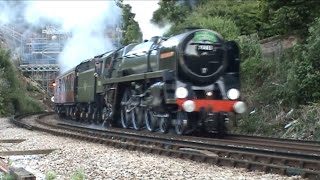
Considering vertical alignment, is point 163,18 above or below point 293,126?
above

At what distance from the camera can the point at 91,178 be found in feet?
25.8

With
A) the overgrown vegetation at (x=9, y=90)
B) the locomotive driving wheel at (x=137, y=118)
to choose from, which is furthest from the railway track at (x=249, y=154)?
the overgrown vegetation at (x=9, y=90)

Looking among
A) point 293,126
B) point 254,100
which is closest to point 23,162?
point 293,126

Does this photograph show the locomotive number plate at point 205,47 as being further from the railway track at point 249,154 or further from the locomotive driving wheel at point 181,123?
the railway track at point 249,154

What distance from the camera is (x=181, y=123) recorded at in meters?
14.0

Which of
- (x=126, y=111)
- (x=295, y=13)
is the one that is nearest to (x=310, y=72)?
(x=295, y=13)

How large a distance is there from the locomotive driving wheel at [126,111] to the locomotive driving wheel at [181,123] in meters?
3.16

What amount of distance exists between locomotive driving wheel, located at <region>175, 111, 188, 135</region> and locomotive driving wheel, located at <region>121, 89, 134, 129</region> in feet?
10.4

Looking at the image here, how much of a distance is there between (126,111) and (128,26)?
15460 millimetres

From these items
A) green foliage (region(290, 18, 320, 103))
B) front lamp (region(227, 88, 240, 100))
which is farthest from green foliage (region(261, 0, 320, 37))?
front lamp (region(227, 88, 240, 100))

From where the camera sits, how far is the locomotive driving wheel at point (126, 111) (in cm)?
1744

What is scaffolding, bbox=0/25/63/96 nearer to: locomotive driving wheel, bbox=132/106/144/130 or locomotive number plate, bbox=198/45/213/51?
locomotive driving wheel, bbox=132/106/144/130

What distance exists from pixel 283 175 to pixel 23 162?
5050 mm

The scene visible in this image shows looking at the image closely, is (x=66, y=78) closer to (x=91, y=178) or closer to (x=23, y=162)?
(x=23, y=162)
